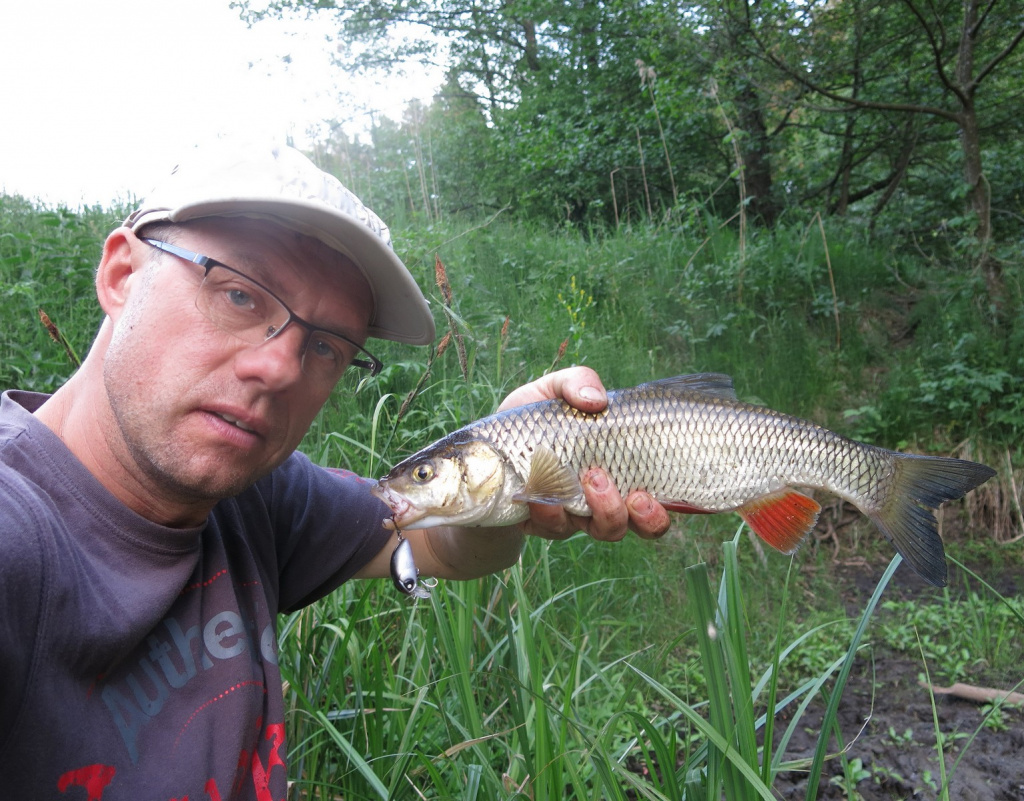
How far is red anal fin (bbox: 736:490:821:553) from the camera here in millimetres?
1888

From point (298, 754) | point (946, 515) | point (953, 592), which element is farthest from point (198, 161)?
point (946, 515)

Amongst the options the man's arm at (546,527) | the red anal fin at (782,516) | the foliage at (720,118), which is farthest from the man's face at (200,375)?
the foliage at (720,118)

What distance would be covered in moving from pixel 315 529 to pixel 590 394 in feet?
2.68

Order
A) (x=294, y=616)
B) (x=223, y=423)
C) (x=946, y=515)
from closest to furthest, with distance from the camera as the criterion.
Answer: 1. (x=223, y=423)
2. (x=294, y=616)
3. (x=946, y=515)

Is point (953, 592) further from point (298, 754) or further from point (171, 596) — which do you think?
point (171, 596)

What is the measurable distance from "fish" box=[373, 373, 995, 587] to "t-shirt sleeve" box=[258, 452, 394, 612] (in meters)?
0.26

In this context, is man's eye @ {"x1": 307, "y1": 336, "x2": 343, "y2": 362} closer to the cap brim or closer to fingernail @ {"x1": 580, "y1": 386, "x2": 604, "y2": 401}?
the cap brim

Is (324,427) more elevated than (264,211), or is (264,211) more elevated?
(264,211)

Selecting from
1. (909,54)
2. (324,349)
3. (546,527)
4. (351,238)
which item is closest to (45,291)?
(324,349)

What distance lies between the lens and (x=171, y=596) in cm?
134

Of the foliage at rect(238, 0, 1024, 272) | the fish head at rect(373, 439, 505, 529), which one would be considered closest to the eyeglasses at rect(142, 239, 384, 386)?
the fish head at rect(373, 439, 505, 529)

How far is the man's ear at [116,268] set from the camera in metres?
1.48

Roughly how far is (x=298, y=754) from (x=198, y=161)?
1735mm

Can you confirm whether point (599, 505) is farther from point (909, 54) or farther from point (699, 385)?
point (909, 54)
